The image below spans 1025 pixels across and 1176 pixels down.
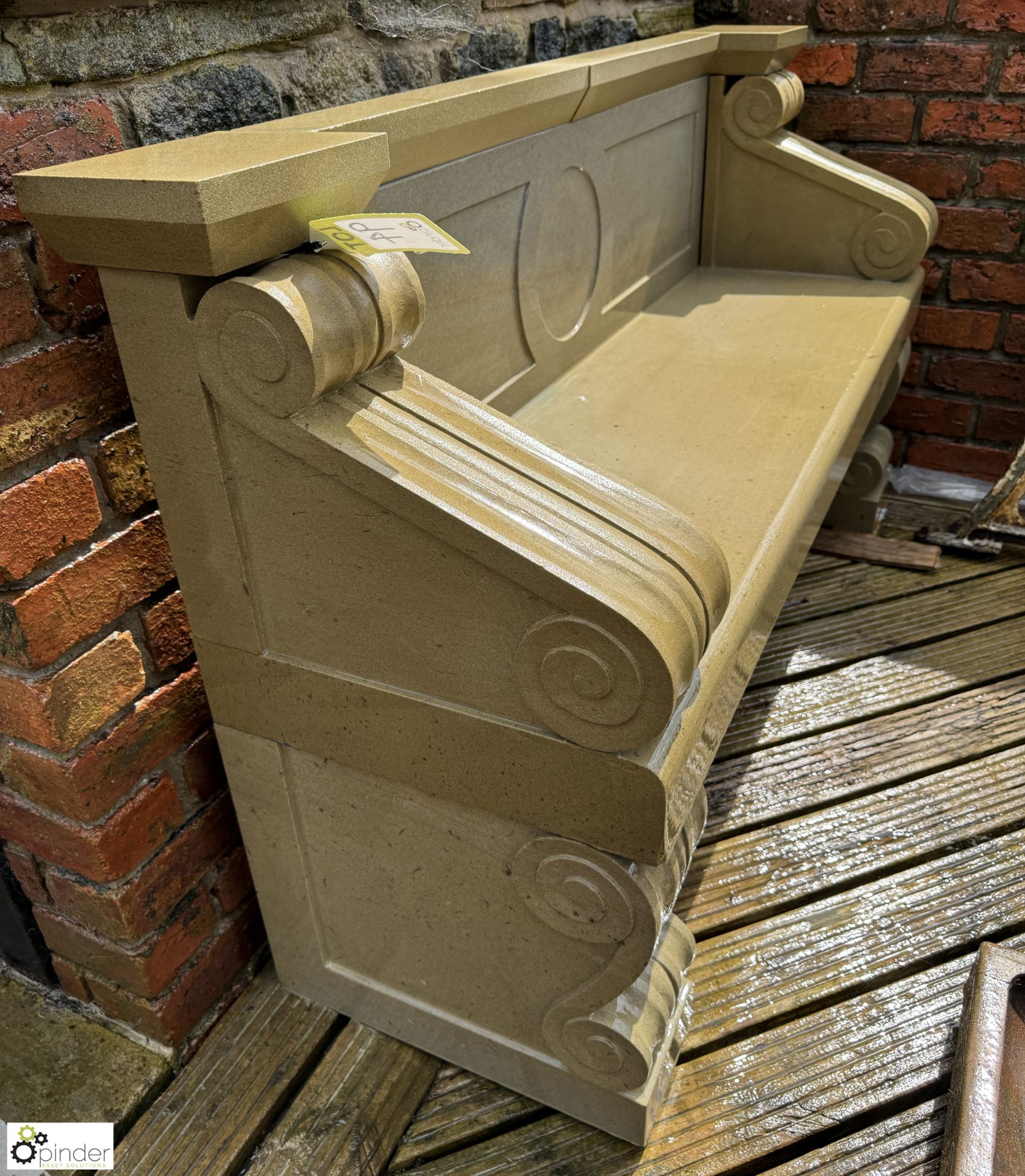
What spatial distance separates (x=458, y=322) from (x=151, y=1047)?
1192 mm

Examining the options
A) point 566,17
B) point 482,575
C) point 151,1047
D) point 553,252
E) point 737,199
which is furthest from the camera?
point 737,199

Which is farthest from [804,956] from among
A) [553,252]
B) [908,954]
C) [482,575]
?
[553,252]

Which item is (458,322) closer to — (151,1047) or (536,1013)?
(536,1013)

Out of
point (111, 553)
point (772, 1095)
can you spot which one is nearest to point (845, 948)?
point (772, 1095)

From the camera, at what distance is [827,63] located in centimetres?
257

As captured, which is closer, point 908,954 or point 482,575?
point 482,575

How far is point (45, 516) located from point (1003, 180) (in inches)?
97.5

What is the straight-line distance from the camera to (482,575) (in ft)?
3.26

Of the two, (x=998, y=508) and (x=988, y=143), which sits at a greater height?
(x=988, y=143)

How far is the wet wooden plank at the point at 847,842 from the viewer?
1.73 m

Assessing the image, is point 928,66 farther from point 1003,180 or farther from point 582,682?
point 582,682

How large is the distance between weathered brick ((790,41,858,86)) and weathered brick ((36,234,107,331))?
219 cm

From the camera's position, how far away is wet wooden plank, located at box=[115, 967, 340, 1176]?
4.50ft

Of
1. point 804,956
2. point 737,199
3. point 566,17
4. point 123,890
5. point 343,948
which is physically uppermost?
point 566,17
